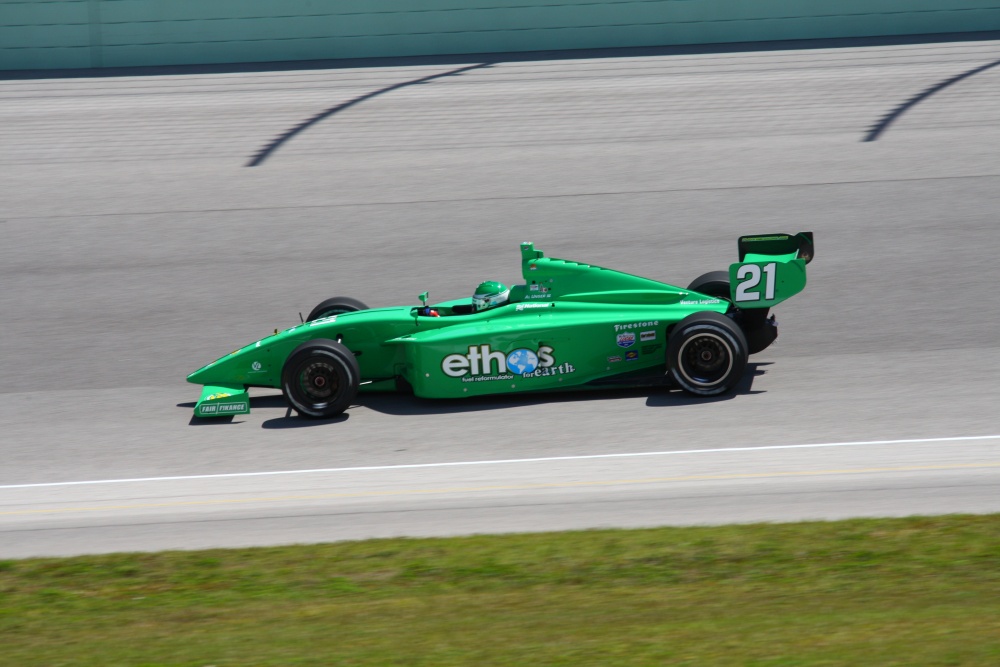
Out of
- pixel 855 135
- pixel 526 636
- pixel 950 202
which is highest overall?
pixel 855 135

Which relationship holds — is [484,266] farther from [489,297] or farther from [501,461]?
[501,461]

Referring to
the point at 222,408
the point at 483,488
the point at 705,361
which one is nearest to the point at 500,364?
the point at 705,361

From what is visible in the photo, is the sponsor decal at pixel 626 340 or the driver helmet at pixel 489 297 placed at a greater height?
the driver helmet at pixel 489 297

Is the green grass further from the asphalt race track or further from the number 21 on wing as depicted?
the number 21 on wing

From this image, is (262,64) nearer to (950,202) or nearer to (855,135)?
(855,135)

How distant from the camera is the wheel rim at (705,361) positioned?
33.0 feet

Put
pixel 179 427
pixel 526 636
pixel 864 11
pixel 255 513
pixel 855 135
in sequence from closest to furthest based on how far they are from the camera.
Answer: pixel 526 636
pixel 255 513
pixel 179 427
pixel 855 135
pixel 864 11

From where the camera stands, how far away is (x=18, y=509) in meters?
8.41

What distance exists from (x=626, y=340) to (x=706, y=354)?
70 cm

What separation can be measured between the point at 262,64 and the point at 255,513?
20156mm

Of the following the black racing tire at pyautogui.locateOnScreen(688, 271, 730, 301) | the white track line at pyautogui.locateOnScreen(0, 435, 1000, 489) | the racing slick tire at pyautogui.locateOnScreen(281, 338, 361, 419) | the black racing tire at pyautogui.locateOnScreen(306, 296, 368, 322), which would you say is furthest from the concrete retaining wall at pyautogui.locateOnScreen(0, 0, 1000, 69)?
the white track line at pyautogui.locateOnScreen(0, 435, 1000, 489)

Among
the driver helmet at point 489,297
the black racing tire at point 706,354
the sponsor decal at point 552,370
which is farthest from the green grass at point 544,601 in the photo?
the driver helmet at point 489,297

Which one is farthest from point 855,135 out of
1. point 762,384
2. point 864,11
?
point 762,384

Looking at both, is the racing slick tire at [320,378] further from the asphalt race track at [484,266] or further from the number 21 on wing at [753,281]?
the number 21 on wing at [753,281]
